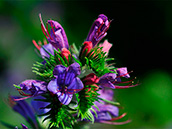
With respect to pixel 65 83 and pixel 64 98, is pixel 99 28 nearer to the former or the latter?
pixel 65 83

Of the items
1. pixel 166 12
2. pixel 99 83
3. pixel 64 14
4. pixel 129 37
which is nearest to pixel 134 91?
pixel 129 37

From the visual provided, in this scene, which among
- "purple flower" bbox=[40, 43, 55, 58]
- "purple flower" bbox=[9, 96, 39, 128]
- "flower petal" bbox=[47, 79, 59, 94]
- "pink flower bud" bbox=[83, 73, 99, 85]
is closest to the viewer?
"flower petal" bbox=[47, 79, 59, 94]

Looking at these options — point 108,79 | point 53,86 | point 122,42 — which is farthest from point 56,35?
point 122,42

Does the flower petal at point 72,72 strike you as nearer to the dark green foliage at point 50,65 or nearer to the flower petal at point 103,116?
the dark green foliage at point 50,65

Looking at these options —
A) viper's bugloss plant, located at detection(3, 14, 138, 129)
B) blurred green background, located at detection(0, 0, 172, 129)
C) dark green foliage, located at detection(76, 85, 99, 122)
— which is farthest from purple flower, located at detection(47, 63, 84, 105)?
blurred green background, located at detection(0, 0, 172, 129)

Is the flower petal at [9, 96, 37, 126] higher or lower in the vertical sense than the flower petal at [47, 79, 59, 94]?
lower

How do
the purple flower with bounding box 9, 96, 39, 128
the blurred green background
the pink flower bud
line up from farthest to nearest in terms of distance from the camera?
the blurred green background → the purple flower with bounding box 9, 96, 39, 128 → the pink flower bud

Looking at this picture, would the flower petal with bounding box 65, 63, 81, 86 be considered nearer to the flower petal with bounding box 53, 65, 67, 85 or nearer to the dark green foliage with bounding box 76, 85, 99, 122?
the flower petal with bounding box 53, 65, 67, 85
